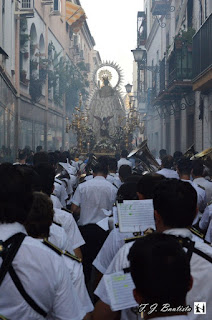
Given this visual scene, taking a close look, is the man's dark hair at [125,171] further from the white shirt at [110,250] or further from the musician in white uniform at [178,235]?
the musician in white uniform at [178,235]

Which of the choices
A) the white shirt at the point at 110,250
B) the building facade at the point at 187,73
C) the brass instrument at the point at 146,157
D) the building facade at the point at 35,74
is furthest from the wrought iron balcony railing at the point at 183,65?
the white shirt at the point at 110,250

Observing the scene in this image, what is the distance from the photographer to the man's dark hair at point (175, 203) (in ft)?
9.80

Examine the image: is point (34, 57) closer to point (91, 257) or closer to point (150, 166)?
point (150, 166)

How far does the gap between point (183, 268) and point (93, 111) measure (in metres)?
24.8

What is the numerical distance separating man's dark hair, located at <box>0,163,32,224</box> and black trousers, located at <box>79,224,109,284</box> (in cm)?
385

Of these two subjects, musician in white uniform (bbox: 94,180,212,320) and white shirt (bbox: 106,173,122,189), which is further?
white shirt (bbox: 106,173,122,189)

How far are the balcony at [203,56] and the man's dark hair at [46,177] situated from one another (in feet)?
28.9

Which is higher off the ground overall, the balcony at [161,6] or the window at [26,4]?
the balcony at [161,6]

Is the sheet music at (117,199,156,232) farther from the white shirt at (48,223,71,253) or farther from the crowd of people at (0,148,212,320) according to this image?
the white shirt at (48,223,71,253)

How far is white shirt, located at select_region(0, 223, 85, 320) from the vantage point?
2598 millimetres

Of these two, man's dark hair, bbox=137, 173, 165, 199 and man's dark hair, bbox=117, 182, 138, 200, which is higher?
man's dark hair, bbox=137, 173, 165, 199

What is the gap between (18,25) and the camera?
21734 millimetres

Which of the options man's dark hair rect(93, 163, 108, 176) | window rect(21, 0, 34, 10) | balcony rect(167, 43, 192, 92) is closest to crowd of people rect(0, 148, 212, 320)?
man's dark hair rect(93, 163, 108, 176)
